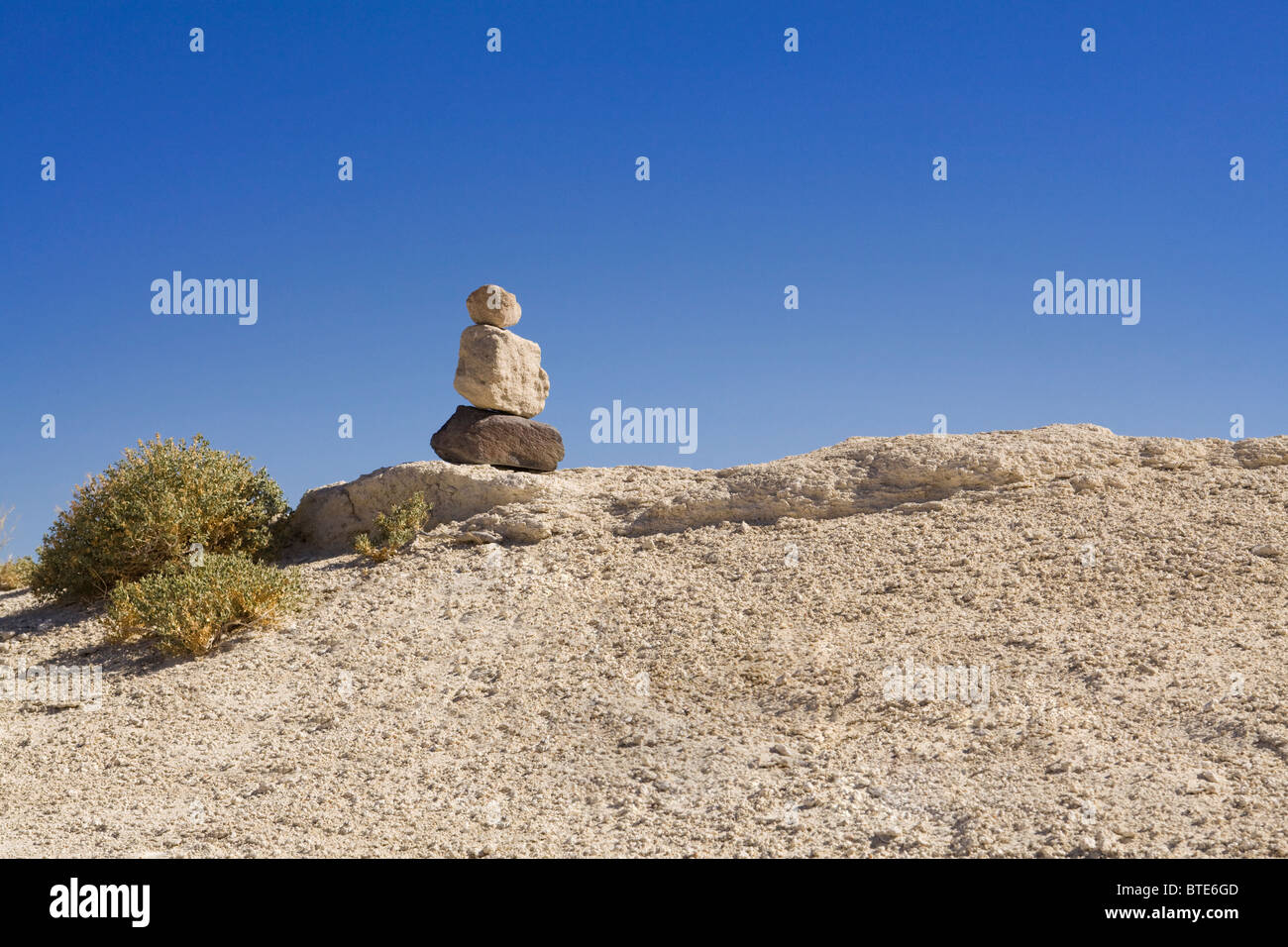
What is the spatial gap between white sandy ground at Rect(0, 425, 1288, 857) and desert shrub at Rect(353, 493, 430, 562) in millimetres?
293

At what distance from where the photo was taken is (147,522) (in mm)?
10992

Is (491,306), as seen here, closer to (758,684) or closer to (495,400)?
(495,400)

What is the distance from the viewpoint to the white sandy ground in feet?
19.1

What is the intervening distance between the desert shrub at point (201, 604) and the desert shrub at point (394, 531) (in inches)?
46.7

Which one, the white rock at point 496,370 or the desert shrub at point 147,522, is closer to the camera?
the desert shrub at point 147,522

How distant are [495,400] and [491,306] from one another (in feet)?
4.17

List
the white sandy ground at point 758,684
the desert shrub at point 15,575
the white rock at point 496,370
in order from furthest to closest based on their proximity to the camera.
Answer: the desert shrub at point 15,575
the white rock at point 496,370
the white sandy ground at point 758,684

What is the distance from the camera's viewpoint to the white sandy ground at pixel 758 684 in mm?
5832

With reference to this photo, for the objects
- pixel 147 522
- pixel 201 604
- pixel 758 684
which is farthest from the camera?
pixel 147 522

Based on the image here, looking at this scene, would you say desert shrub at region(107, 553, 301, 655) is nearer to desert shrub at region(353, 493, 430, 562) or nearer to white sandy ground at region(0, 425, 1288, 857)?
white sandy ground at region(0, 425, 1288, 857)

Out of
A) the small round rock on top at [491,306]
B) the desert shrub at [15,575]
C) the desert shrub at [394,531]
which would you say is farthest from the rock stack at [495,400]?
the desert shrub at [15,575]

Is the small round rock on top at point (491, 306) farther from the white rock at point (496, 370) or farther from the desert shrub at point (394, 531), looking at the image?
the desert shrub at point (394, 531)

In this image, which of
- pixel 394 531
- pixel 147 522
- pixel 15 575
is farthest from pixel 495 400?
pixel 15 575

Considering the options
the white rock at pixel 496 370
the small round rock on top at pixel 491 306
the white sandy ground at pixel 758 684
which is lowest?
the white sandy ground at pixel 758 684
